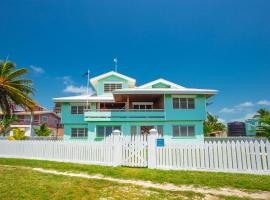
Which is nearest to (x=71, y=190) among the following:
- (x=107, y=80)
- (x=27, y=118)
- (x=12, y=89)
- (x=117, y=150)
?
(x=117, y=150)

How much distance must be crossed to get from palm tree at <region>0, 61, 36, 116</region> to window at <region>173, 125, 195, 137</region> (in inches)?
585

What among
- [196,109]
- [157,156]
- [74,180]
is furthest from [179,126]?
[74,180]

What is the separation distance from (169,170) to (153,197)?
12.7 ft

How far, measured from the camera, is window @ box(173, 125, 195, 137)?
20.4 metres

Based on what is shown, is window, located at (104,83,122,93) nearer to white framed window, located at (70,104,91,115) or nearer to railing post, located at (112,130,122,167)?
white framed window, located at (70,104,91,115)

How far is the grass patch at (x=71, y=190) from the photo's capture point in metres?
5.48

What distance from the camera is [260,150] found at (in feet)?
27.3

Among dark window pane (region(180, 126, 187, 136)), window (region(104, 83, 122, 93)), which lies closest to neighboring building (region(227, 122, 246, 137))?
dark window pane (region(180, 126, 187, 136))

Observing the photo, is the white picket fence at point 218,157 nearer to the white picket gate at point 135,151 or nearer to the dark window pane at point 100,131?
the white picket gate at point 135,151

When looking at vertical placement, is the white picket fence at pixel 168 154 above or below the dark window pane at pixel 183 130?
below

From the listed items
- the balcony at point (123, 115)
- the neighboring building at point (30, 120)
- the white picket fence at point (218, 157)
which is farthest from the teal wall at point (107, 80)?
the neighboring building at point (30, 120)

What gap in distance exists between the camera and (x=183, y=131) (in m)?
20.4

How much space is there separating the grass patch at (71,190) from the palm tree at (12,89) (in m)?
10.8

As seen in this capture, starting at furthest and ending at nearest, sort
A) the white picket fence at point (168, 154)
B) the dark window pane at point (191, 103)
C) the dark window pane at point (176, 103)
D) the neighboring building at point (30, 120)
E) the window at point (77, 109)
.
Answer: the neighboring building at point (30, 120) → the window at point (77, 109) → the dark window pane at point (191, 103) → the dark window pane at point (176, 103) → the white picket fence at point (168, 154)
